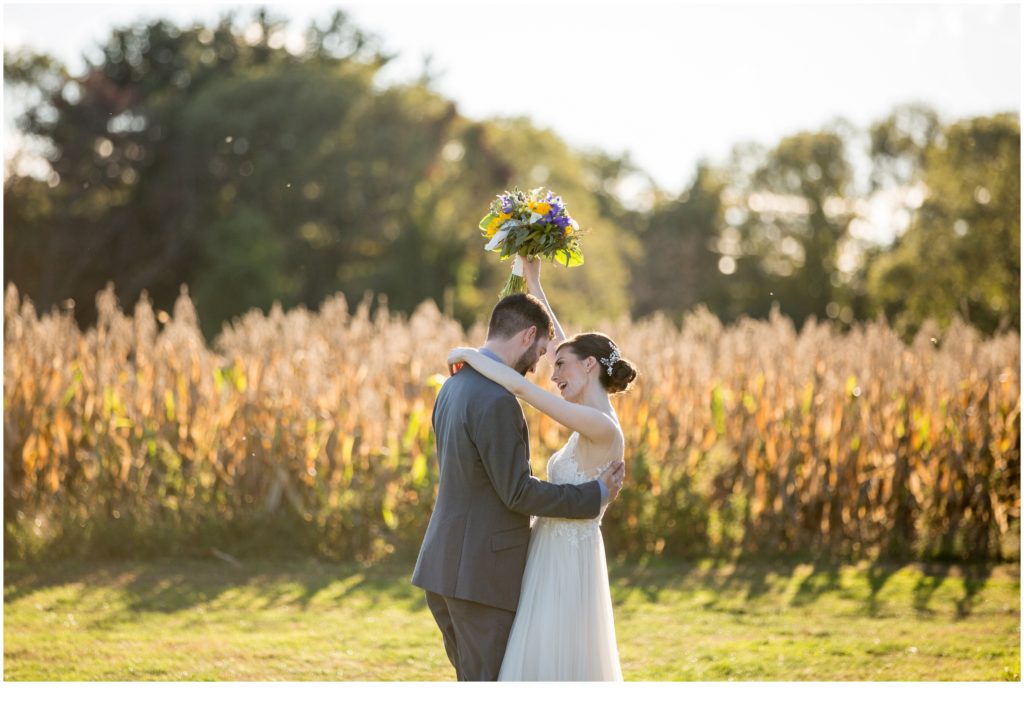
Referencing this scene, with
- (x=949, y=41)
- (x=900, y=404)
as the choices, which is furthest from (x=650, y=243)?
(x=900, y=404)

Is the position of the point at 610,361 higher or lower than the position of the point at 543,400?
higher

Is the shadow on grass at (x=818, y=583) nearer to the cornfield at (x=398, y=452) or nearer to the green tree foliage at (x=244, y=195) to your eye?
the cornfield at (x=398, y=452)

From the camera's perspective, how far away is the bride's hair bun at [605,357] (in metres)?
4.36

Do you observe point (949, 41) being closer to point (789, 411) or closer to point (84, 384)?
point (789, 411)

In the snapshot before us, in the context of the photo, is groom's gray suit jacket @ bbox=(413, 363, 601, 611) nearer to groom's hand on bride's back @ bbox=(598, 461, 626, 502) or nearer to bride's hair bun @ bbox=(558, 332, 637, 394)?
groom's hand on bride's back @ bbox=(598, 461, 626, 502)

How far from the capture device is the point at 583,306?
102ft

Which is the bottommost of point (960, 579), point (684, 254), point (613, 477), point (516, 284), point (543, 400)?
point (960, 579)

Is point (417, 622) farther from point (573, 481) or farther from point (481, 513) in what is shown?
point (481, 513)

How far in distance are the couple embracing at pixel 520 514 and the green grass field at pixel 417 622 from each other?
6.19 feet

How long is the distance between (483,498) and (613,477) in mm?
511

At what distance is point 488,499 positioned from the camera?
407 centimetres

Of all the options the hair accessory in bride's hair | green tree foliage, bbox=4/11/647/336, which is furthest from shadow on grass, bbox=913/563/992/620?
green tree foliage, bbox=4/11/647/336

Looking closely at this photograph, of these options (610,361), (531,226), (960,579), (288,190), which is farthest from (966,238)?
(610,361)

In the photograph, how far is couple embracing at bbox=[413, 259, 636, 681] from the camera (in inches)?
155
